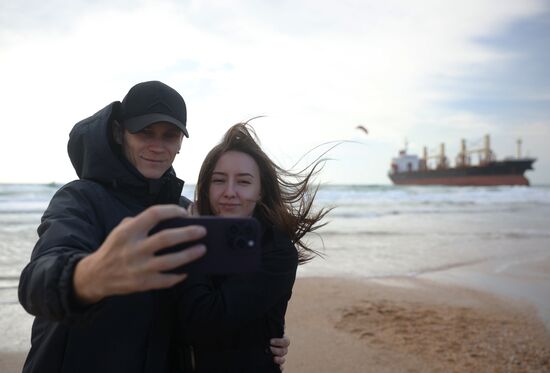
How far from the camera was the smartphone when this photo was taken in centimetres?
105

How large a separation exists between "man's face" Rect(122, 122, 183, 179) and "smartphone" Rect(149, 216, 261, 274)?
0.86 metres

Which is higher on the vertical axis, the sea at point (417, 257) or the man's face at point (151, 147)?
the man's face at point (151, 147)

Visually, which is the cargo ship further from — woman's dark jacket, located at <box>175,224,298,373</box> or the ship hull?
woman's dark jacket, located at <box>175,224,298,373</box>

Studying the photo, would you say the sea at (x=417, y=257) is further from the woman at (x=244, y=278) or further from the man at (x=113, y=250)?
the man at (x=113, y=250)

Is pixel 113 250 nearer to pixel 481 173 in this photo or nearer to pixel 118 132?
pixel 118 132

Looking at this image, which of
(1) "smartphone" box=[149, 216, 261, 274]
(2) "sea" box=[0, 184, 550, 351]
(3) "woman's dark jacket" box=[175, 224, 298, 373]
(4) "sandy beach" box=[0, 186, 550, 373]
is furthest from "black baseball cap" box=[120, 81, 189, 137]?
(4) "sandy beach" box=[0, 186, 550, 373]

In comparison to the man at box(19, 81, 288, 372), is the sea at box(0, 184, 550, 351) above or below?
below

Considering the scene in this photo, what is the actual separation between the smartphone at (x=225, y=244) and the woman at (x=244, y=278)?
0.53m

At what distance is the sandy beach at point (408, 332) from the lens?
3.66 m

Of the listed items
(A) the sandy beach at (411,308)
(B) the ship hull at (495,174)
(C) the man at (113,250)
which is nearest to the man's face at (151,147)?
(C) the man at (113,250)

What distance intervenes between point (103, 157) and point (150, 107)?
10.6 inches

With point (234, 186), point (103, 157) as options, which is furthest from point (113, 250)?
point (234, 186)

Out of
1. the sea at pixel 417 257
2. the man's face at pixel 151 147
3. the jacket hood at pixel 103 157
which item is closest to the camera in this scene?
the jacket hood at pixel 103 157

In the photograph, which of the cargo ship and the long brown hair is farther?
the cargo ship
